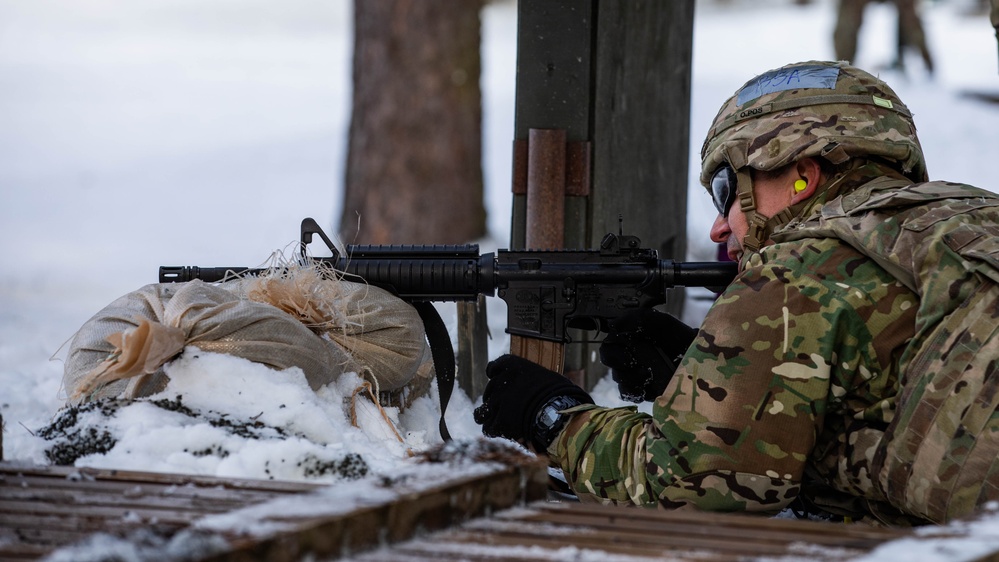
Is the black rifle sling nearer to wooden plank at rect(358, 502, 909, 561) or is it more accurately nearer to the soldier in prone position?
the soldier in prone position

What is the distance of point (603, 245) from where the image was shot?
11.6 ft

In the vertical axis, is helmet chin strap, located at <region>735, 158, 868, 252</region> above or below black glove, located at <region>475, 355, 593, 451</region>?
above

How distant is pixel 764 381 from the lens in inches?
100.0

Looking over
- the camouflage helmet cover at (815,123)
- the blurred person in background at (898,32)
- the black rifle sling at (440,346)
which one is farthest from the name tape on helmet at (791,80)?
the blurred person in background at (898,32)

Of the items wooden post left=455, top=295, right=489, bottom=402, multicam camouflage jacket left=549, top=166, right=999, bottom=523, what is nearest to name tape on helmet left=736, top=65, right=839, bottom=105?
multicam camouflage jacket left=549, top=166, right=999, bottom=523

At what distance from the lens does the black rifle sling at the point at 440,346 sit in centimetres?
365

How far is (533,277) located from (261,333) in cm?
100

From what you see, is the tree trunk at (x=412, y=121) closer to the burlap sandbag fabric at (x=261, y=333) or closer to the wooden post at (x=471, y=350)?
the wooden post at (x=471, y=350)

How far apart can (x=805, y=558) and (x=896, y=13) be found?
671 inches

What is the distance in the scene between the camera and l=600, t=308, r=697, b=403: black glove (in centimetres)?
344

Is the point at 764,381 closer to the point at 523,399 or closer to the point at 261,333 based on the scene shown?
the point at 523,399

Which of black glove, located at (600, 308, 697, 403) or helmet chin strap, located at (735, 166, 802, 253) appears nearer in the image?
helmet chin strap, located at (735, 166, 802, 253)

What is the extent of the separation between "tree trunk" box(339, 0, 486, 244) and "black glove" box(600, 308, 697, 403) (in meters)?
6.40

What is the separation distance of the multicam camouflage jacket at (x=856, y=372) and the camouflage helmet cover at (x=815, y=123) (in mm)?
204
